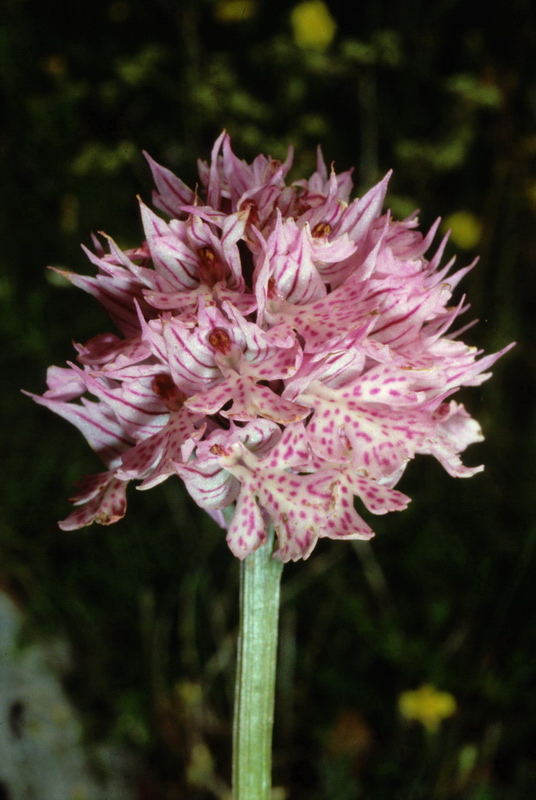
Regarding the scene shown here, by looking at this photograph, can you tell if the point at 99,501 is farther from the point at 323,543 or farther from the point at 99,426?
the point at 323,543

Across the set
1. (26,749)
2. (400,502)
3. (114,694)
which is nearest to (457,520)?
(114,694)

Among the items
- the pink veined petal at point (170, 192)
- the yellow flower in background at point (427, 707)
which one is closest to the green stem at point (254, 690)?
the pink veined petal at point (170, 192)

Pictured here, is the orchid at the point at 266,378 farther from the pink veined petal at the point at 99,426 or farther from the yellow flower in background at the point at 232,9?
the yellow flower in background at the point at 232,9

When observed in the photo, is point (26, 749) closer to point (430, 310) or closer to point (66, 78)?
point (430, 310)

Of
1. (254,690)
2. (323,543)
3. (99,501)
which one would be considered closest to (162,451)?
(99,501)

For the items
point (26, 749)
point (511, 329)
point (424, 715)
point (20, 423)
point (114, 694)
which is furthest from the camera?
point (511, 329)

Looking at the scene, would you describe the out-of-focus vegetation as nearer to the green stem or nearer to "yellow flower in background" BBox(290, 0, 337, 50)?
"yellow flower in background" BBox(290, 0, 337, 50)

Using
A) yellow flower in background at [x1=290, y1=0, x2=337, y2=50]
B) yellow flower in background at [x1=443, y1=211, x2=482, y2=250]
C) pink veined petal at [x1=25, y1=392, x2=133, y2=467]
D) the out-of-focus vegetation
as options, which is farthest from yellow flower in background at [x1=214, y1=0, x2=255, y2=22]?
pink veined petal at [x1=25, y1=392, x2=133, y2=467]
